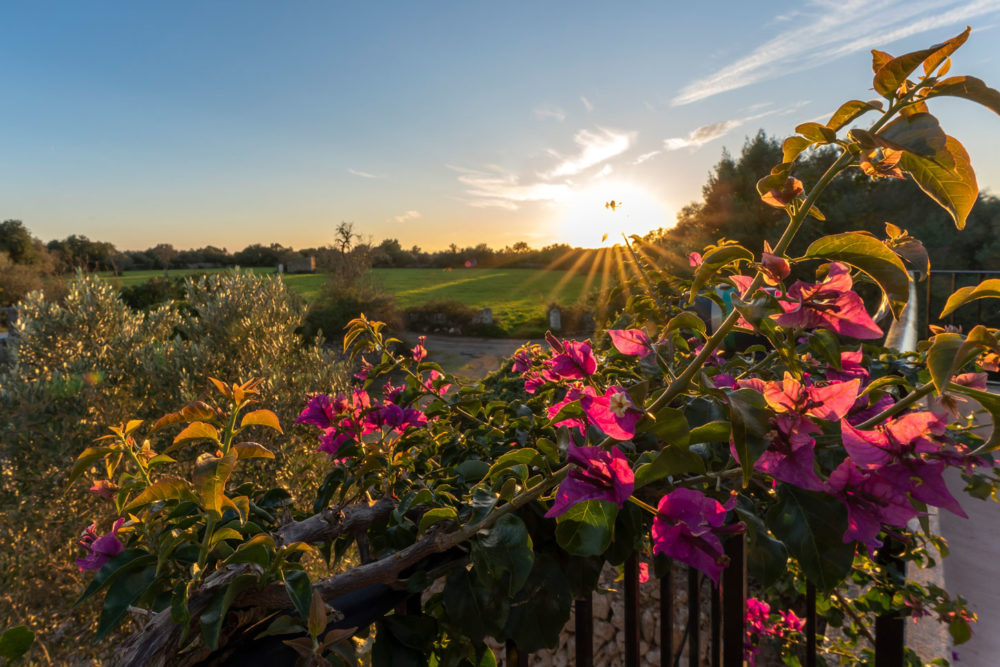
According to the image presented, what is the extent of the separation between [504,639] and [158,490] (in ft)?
1.62

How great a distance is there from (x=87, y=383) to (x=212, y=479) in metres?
3.89

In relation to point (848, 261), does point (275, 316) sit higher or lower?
lower

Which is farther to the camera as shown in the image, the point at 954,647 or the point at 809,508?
the point at 954,647

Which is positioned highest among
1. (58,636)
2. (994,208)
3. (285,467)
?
(994,208)

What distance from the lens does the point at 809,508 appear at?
2.02ft

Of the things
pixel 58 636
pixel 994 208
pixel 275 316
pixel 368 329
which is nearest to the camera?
pixel 368 329

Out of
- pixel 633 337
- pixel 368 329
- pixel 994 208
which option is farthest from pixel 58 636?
pixel 994 208

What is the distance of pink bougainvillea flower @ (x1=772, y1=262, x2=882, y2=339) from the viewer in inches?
21.1

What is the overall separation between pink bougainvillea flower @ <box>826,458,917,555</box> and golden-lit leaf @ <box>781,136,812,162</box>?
1.20ft

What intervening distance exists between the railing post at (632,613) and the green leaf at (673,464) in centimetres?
42

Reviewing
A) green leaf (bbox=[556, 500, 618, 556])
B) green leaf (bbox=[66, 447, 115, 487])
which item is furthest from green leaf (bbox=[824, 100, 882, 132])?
green leaf (bbox=[66, 447, 115, 487])

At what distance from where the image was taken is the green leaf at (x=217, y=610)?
530 mm

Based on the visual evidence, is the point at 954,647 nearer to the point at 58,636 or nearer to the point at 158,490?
the point at 158,490

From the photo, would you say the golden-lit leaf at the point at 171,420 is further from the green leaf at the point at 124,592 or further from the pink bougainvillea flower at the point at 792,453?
the pink bougainvillea flower at the point at 792,453
